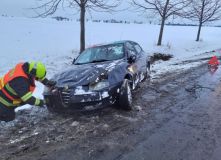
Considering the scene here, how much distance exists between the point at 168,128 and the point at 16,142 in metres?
2.76

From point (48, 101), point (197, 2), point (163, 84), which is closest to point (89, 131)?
point (48, 101)

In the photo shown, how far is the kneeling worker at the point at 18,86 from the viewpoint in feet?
Answer: 15.3

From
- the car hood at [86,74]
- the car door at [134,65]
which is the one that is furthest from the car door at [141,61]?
the car hood at [86,74]

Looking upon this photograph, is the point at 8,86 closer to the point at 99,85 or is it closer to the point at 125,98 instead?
the point at 99,85

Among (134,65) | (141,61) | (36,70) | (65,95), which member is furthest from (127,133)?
(141,61)

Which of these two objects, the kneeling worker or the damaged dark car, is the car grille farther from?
the kneeling worker

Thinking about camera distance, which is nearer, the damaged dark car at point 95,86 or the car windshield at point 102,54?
the damaged dark car at point 95,86

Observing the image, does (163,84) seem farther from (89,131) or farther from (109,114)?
(89,131)

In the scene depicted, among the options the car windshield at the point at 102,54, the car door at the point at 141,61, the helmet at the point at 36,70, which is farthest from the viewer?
the car door at the point at 141,61

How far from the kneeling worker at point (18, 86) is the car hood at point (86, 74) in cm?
116

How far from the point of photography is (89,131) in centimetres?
553

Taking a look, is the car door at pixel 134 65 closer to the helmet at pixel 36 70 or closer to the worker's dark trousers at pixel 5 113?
the helmet at pixel 36 70

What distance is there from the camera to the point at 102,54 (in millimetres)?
7930

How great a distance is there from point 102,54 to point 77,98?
7.40ft
